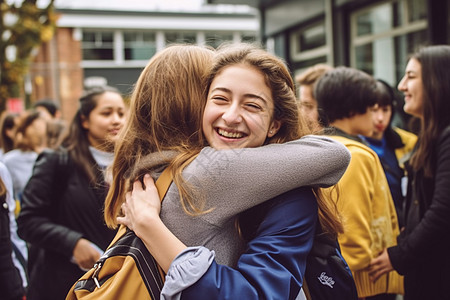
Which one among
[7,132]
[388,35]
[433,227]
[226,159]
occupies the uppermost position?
[388,35]

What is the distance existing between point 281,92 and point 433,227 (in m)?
1.26

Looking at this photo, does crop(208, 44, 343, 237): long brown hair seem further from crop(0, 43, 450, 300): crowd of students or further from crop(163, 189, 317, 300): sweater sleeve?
crop(163, 189, 317, 300): sweater sleeve

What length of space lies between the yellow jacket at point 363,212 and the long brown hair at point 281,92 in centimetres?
70

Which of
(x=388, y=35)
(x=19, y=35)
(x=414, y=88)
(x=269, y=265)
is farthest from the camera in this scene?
(x=19, y=35)

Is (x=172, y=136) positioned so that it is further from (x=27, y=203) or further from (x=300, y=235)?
(x=27, y=203)

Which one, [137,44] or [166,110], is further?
[137,44]

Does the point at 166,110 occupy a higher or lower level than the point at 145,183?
higher

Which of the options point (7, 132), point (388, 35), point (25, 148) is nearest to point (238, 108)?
point (25, 148)

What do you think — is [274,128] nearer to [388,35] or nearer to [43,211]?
[43,211]

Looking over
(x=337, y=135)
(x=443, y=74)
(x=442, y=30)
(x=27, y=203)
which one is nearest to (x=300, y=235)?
(x=337, y=135)

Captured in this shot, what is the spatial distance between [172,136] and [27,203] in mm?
1722

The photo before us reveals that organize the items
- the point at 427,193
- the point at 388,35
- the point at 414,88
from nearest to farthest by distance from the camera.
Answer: the point at 427,193 < the point at 414,88 < the point at 388,35

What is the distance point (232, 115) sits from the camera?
147 cm

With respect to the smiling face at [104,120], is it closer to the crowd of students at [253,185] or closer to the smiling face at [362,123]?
the crowd of students at [253,185]
